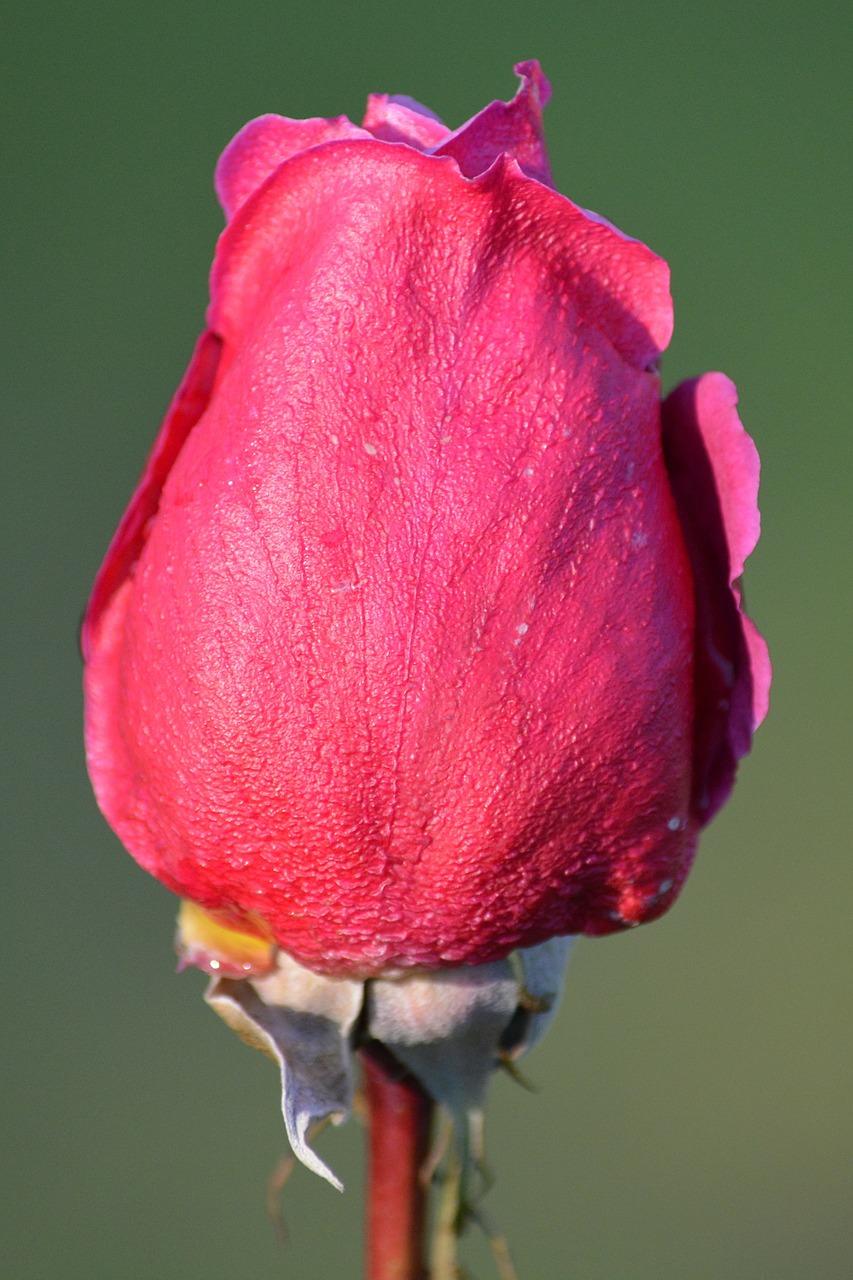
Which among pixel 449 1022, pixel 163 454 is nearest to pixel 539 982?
pixel 449 1022

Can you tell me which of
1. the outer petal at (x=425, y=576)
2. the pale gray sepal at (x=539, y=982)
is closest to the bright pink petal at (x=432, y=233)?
the outer petal at (x=425, y=576)

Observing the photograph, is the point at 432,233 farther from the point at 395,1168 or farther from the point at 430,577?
the point at 395,1168

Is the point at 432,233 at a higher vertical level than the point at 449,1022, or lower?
higher

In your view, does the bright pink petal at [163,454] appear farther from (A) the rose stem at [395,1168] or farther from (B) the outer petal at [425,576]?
(A) the rose stem at [395,1168]

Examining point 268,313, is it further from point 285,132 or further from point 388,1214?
point 388,1214

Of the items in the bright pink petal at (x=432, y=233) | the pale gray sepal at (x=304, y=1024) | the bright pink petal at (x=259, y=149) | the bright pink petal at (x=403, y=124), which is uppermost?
the bright pink petal at (x=403, y=124)

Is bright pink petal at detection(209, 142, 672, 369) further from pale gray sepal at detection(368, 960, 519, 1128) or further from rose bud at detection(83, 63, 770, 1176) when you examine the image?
pale gray sepal at detection(368, 960, 519, 1128)
